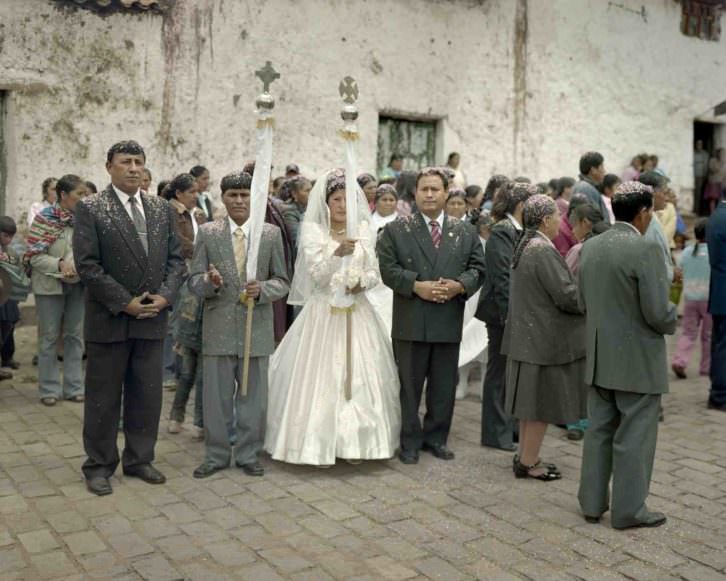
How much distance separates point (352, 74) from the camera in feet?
41.9

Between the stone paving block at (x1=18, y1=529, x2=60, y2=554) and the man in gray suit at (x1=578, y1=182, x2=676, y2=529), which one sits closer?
the stone paving block at (x1=18, y1=529, x2=60, y2=554)

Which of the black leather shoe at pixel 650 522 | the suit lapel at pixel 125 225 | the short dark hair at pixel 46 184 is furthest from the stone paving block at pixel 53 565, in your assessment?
the short dark hair at pixel 46 184

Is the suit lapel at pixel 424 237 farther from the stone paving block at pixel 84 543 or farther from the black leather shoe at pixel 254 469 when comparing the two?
the stone paving block at pixel 84 543

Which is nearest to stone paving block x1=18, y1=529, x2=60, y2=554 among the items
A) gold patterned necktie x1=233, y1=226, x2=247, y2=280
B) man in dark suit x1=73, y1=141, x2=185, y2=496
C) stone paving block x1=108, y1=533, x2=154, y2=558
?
stone paving block x1=108, y1=533, x2=154, y2=558

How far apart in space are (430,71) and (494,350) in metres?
8.24

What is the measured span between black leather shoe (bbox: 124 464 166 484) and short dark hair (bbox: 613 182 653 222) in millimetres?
3179

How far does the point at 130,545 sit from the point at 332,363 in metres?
1.88

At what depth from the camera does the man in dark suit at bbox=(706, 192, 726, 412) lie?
7422 mm

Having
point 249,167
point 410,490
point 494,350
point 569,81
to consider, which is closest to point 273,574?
point 410,490

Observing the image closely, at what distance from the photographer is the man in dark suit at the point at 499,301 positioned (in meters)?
6.12

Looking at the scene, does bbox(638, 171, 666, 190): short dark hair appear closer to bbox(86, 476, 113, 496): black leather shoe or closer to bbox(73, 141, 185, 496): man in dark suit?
bbox(73, 141, 185, 496): man in dark suit

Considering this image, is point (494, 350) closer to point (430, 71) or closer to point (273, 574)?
point (273, 574)

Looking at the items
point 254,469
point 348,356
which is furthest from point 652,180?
point 254,469

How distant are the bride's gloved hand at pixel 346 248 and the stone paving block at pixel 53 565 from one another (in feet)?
8.23
